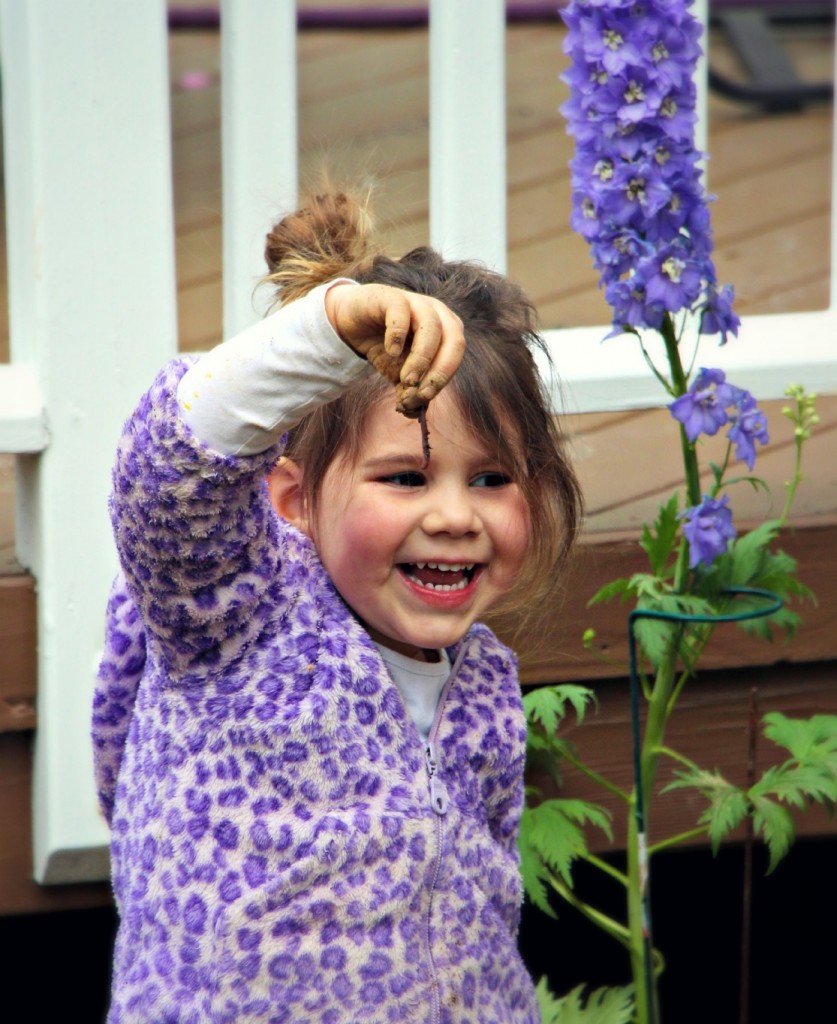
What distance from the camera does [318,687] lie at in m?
1.60

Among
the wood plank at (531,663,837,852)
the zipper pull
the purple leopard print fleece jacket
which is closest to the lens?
the purple leopard print fleece jacket

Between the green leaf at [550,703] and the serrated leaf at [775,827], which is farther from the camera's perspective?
the green leaf at [550,703]

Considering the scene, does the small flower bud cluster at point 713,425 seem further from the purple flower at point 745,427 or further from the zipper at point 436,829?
the zipper at point 436,829

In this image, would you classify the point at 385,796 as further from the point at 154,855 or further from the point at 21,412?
the point at 21,412

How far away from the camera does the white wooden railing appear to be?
2361 millimetres

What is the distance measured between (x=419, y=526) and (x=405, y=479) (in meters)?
0.06

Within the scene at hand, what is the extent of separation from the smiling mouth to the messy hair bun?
0.33 metres

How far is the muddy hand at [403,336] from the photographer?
1289 millimetres

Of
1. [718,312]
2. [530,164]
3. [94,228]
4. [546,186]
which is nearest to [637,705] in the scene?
[718,312]

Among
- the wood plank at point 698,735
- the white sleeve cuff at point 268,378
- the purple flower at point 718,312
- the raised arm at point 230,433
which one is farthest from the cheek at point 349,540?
the wood plank at point 698,735

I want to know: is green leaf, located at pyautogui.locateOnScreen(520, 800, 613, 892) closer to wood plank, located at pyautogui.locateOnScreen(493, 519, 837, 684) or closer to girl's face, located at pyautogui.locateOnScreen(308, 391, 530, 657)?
wood plank, located at pyautogui.locateOnScreen(493, 519, 837, 684)

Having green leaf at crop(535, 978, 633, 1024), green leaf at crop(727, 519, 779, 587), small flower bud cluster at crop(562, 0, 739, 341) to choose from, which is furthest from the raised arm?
green leaf at crop(535, 978, 633, 1024)

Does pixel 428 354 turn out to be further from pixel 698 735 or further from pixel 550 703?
pixel 698 735

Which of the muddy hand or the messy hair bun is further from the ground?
the messy hair bun
